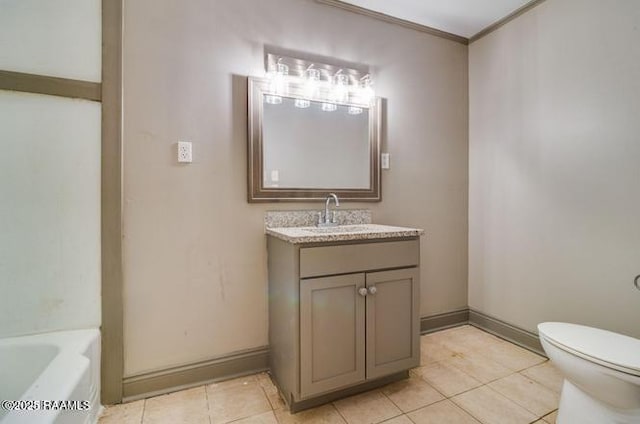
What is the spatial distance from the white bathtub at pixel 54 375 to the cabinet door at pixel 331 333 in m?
0.90

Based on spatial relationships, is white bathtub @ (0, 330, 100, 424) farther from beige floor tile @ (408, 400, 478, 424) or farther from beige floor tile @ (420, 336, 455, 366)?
beige floor tile @ (420, 336, 455, 366)

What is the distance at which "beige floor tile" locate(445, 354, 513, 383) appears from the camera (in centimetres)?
182

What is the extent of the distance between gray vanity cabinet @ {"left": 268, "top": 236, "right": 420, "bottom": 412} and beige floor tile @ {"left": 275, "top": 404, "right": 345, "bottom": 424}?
4 centimetres

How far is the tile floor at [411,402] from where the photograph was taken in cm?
147

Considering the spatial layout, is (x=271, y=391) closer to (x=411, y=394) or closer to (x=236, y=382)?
(x=236, y=382)

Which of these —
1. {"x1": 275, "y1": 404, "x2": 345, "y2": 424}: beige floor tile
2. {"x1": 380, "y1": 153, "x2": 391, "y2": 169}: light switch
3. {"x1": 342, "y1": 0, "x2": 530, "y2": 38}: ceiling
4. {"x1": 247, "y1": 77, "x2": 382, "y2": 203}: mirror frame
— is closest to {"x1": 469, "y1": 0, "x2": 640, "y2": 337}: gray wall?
{"x1": 342, "y1": 0, "x2": 530, "y2": 38}: ceiling

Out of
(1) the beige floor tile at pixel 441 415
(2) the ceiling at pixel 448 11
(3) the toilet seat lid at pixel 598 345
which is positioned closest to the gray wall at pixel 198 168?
(2) the ceiling at pixel 448 11

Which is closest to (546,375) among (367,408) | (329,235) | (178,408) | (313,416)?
(367,408)

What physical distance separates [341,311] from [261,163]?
3.21ft

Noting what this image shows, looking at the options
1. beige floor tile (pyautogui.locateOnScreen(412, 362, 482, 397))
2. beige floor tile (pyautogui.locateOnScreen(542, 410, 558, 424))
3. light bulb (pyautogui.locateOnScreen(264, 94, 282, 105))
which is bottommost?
beige floor tile (pyautogui.locateOnScreen(412, 362, 482, 397))

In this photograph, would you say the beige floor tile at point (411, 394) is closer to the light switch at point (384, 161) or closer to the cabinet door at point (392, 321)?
the cabinet door at point (392, 321)

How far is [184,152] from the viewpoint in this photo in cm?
A: 170

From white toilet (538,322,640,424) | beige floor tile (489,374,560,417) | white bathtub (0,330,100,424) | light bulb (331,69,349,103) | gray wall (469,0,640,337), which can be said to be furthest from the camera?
light bulb (331,69,349,103)

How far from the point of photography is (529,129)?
2.14 meters
